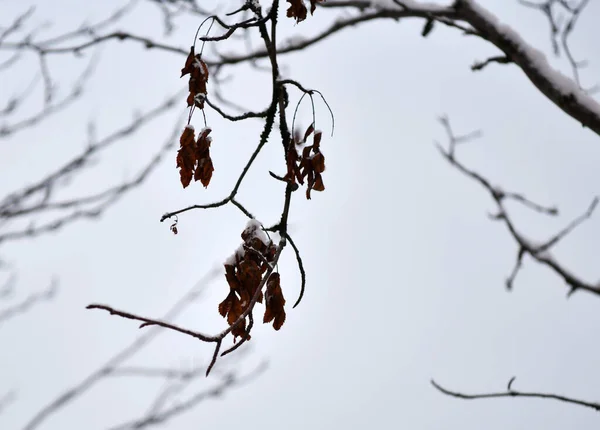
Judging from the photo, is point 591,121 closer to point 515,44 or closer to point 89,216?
point 515,44

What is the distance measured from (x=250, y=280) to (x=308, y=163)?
1.17 feet

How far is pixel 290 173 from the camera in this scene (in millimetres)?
1483

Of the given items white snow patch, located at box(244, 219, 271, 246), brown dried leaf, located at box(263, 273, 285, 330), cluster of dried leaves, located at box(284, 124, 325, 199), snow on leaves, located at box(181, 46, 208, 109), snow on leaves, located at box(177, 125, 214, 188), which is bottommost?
brown dried leaf, located at box(263, 273, 285, 330)

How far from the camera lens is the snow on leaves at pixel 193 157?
1.59 m

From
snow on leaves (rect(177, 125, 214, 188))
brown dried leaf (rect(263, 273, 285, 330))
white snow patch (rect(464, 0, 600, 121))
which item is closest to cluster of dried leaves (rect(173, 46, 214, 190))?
snow on leaves (rect(177, 125, 214, 188))

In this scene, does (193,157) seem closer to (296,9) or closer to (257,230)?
(257,230)

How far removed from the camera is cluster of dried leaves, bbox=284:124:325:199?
1.51 meters

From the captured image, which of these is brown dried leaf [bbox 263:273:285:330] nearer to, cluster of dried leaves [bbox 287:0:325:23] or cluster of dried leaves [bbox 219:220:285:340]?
cluster of dried leaves [bbox 219:220:285:340]

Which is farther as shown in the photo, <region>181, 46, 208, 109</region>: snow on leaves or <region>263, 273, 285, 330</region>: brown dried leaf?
<region>181, 46, 208, 109</region>: snow on leaves

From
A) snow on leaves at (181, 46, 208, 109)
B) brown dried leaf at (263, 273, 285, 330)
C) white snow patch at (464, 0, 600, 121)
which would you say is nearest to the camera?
brown dried leaf at (263, 273, 285, 330)

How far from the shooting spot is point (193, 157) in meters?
1.59

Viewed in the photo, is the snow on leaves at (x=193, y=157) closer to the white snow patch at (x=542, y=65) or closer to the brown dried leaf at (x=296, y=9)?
the brown dried leaf at (x=296, y=9)

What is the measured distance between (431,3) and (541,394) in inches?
78.9

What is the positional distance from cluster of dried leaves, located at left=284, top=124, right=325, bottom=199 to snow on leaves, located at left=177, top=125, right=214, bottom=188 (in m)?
0.25
